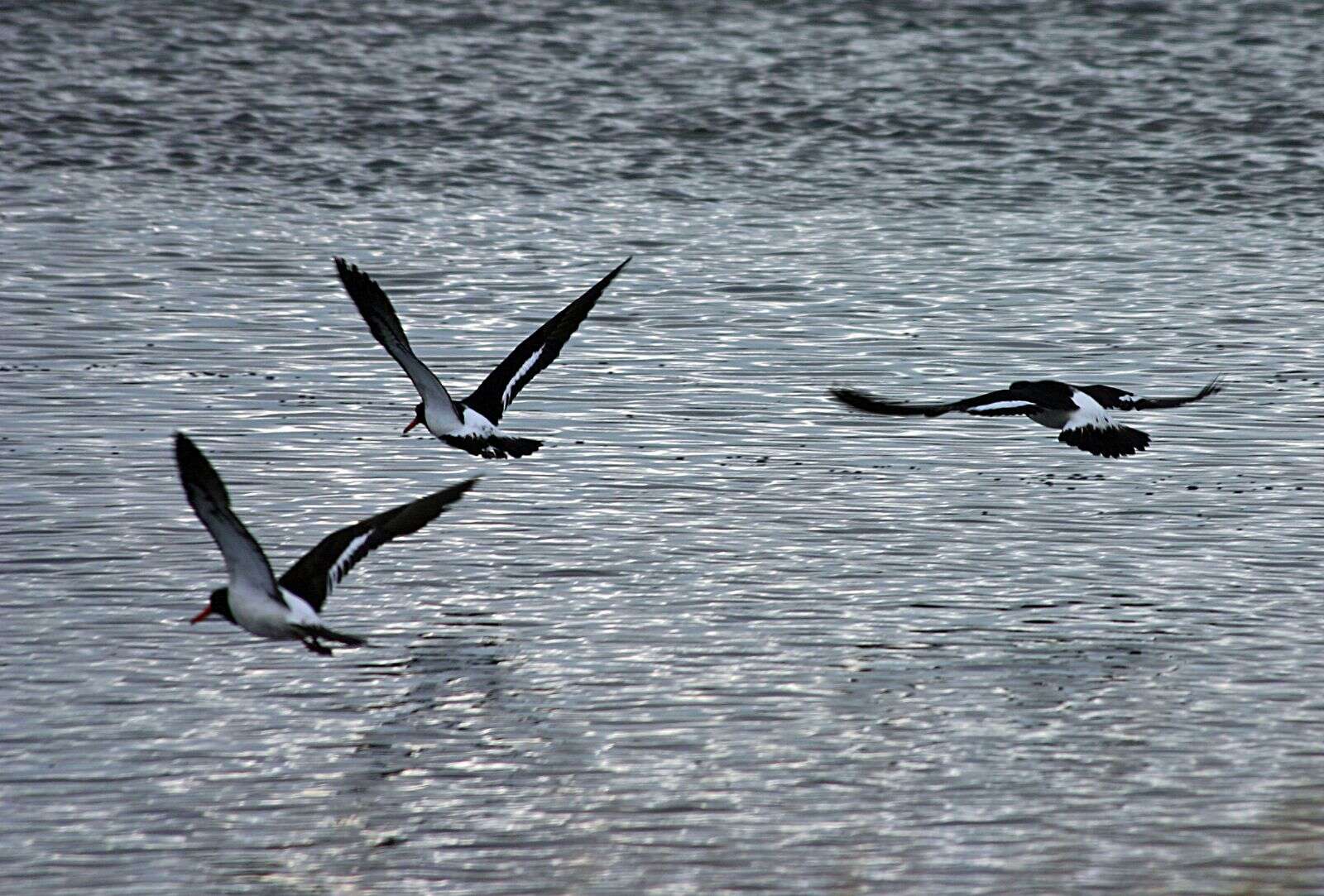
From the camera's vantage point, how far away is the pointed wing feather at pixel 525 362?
1177cm

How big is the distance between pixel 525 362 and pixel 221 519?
13.5 ft

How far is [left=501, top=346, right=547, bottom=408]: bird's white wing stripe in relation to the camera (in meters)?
11.9

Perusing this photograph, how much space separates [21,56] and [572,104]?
25.7 ft

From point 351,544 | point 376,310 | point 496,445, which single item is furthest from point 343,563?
point 496,445

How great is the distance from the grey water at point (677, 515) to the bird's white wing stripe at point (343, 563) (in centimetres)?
47

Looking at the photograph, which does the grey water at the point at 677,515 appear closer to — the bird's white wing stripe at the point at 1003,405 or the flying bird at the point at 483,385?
the flying bird at the point at 483,385

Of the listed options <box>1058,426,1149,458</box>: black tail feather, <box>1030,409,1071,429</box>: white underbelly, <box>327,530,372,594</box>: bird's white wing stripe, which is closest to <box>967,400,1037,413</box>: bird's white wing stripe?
<box>1030,409,1071,429</box>: white underbelly

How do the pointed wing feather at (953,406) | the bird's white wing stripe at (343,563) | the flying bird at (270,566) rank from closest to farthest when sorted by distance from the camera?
the flying bird at (270,566), the bird's white wing stripe at (343,563), the pointed wing feather at (953,406)

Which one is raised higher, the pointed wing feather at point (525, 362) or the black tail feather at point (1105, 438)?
the pointed wing feather at point (525, 362)

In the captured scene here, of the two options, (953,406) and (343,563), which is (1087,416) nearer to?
(953,406)

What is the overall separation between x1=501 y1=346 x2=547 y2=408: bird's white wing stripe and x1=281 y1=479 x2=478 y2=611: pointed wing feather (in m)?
2.40

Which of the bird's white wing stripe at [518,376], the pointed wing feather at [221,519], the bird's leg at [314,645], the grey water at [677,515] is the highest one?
the pointed wing feather at [221,519]

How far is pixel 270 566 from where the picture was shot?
912 cm

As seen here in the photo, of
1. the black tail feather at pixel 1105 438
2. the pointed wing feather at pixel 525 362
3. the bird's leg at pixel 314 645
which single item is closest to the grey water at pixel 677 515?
the bird's leg at pixel 314 645
